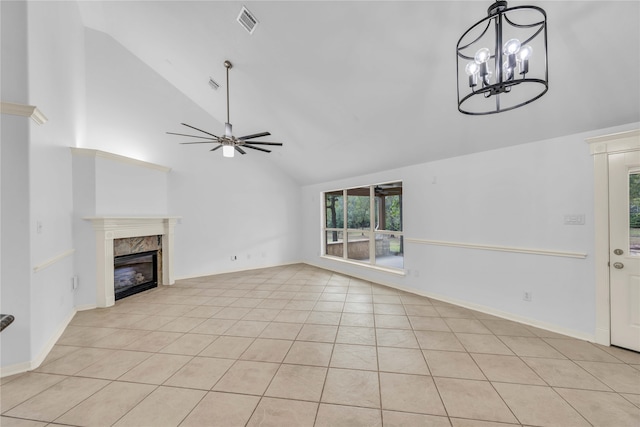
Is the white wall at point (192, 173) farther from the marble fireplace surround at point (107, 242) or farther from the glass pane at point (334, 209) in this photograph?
the glass pane at point (334, 209)

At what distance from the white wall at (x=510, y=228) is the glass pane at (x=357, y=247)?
5.48 ft

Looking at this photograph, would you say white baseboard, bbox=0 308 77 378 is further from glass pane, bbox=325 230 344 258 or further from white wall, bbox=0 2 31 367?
glass pane, bbox=325 230 344 258

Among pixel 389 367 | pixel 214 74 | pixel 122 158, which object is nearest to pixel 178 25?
pixel 214 74

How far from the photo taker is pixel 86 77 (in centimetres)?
436

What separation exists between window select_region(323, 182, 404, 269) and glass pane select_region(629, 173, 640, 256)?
2750 mm

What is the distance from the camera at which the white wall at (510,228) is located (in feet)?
8.98

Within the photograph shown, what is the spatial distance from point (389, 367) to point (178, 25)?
198 inches

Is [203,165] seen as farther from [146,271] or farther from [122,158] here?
[146,271]

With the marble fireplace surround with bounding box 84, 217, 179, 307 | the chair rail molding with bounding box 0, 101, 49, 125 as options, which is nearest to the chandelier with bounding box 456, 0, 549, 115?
the chair rail molding with bounding box 0, 101, 49, 125

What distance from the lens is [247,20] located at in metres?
2.86

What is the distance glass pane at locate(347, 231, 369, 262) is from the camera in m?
6.14

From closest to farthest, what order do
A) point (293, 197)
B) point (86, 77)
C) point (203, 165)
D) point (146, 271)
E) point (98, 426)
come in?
1. point (98, 426)
2. point (86, 77)
3. point (146, 271)
4. point (203, 165)
5. point (293, 197)

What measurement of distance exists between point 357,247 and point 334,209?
118 centimetres

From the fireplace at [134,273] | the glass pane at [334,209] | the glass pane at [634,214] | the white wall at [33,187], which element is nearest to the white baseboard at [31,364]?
the white wall at [33,187]
